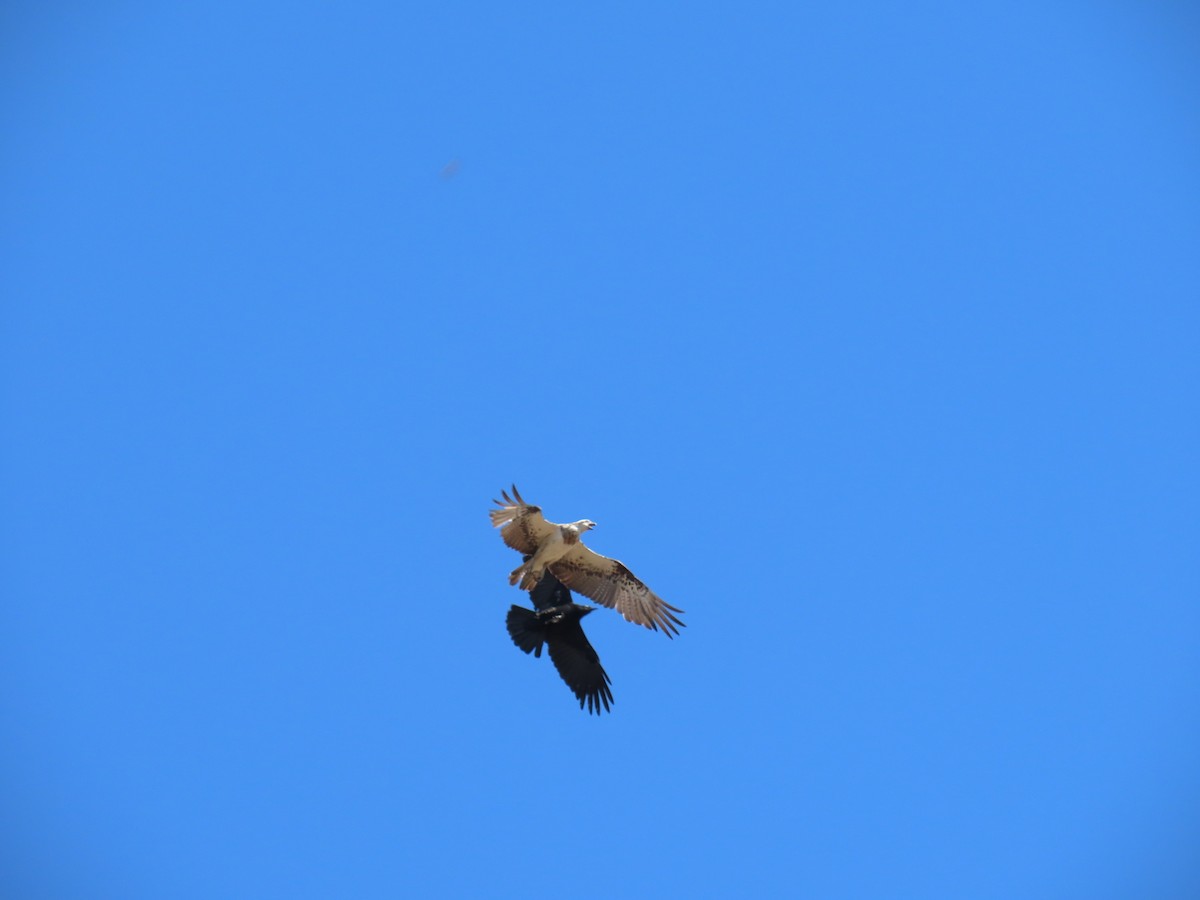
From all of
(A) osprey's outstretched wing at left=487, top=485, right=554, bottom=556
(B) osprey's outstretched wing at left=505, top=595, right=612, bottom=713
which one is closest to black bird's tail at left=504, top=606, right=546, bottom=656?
(B) osprey's outstretched wing at left=505, top=595, right=612, bottom=713

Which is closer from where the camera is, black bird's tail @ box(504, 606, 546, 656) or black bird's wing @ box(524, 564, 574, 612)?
black bird's tail @ box(504, 606, 546, 656)

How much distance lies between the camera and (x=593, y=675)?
15.8 metres

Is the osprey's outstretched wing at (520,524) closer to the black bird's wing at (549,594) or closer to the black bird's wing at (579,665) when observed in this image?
the black bird's wing at (549,594)

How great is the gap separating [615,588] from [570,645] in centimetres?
116

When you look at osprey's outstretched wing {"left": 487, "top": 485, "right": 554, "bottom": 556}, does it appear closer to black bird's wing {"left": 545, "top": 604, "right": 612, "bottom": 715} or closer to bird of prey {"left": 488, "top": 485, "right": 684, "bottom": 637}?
bird of prey {"left": 488, "top": 485, "right": 684, "bottom": 637}

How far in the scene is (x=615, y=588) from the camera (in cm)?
1603

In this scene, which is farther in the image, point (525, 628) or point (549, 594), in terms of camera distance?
point (549, 594)

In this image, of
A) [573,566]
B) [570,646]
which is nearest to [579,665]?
[570,646]

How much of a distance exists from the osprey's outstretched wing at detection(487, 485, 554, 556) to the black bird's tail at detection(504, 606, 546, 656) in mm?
1030

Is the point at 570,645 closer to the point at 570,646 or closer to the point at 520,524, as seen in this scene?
the point at 570,646

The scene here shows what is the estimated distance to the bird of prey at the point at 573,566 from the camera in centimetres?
1521

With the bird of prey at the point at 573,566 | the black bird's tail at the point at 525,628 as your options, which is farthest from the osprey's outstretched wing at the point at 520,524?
the black bird's tail at the point at 525,628

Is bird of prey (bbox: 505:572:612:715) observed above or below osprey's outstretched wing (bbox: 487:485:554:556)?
below

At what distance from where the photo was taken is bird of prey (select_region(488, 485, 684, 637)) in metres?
15.2
